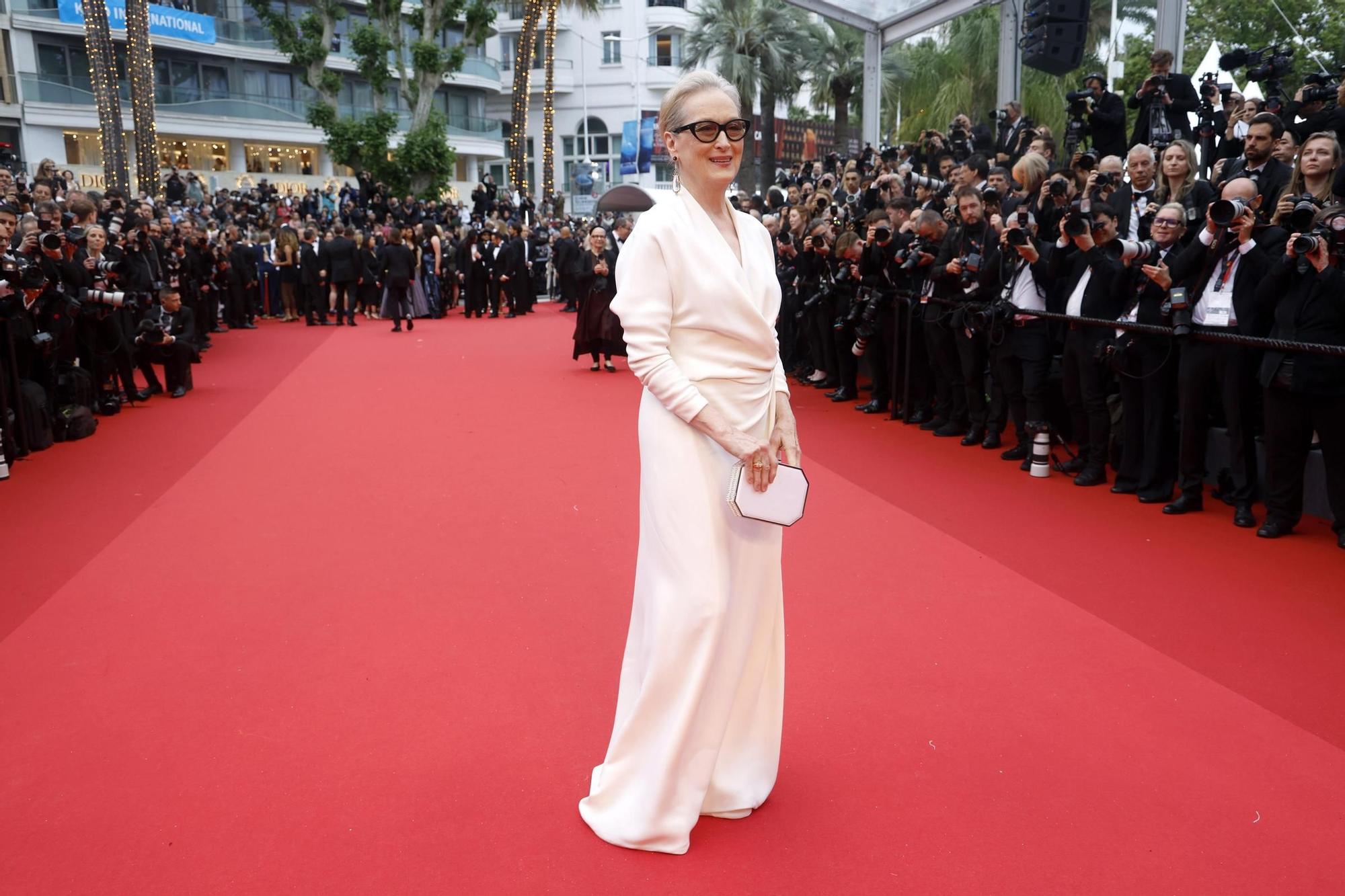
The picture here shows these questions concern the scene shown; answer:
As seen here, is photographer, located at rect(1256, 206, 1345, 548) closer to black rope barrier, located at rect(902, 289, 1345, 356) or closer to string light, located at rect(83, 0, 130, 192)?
black rope barrier, located at rect(902, 289, 1345, 356)

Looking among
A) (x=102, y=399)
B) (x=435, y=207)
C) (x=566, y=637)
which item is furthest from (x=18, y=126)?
(x=566, y=637)

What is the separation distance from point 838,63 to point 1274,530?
1197 inches

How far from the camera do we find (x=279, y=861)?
2891 mm

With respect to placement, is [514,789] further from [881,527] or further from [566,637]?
[881,527]

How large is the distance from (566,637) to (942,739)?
1605 millimetres

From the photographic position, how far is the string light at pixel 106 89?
20312mm

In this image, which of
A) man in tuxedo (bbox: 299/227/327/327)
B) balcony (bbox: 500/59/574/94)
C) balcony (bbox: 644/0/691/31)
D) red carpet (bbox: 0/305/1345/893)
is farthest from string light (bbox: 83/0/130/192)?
balcony (bbox: 500/59/574/94)

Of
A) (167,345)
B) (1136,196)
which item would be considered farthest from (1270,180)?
(167,345)

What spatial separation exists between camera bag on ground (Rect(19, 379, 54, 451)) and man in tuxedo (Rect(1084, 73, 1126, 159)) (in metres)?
8.95

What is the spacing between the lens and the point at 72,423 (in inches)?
344

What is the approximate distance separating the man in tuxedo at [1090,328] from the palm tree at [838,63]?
26962 millimetres

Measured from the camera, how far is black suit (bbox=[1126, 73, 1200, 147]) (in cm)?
948

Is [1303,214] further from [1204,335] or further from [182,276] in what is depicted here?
[182,276]

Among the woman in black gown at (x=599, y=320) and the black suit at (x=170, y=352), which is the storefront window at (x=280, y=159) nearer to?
the woman in black gown at (x=599, y=320)
